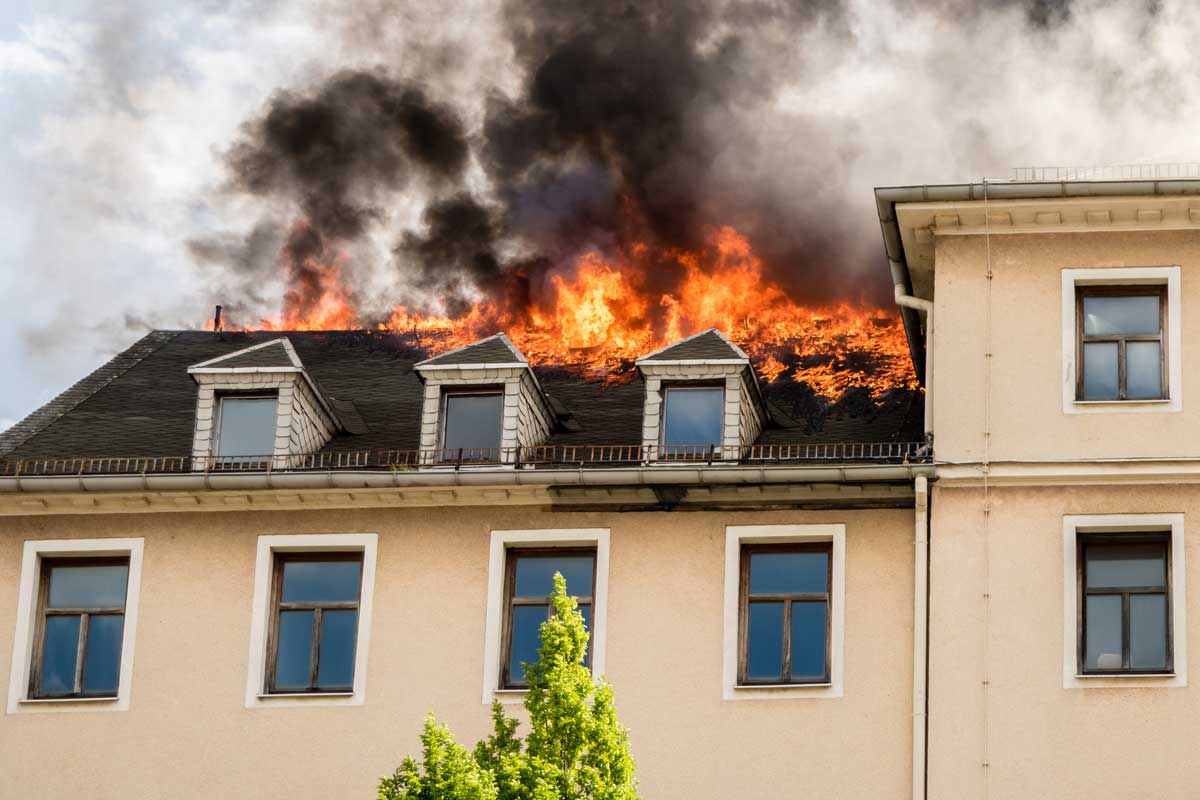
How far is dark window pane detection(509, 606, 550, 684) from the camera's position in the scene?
27688 millimetres

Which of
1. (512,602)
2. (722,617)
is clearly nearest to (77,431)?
(512,602)

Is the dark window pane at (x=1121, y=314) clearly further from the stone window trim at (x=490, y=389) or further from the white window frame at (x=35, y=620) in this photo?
the white window frame at (x=35, y=620)

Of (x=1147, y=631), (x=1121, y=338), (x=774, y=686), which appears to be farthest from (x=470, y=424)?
(x=1147, y=631)

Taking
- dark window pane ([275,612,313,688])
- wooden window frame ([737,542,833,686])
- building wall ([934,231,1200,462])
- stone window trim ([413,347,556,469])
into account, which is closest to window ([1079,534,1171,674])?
building wall ([934,231,1200,462])

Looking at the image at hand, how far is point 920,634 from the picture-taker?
26406 millimetres

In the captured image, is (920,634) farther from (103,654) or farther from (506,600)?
(103,654)

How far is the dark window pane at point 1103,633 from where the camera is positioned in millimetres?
25953

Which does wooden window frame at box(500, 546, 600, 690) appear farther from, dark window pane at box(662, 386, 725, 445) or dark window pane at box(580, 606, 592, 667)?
dark window pane at box(662, 386, 725, 445)

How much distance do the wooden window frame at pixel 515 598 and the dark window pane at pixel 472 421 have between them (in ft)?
5.39

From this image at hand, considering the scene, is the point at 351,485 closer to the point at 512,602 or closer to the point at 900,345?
the point at 512,602

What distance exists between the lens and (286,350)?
98.6 ft

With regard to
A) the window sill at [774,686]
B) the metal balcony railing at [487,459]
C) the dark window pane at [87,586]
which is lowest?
the window sill at [774,686]

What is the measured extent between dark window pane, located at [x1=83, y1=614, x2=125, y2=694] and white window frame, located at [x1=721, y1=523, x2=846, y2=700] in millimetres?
7428

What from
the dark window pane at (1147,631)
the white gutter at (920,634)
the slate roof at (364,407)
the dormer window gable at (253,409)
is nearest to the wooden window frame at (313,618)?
the dormer window gable at (253,409)
